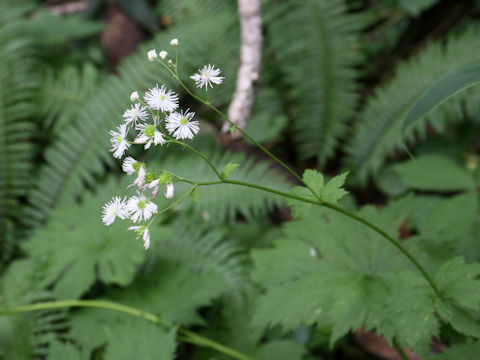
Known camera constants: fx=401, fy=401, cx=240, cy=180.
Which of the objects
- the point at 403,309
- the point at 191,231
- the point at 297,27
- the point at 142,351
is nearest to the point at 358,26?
the point at 297,27

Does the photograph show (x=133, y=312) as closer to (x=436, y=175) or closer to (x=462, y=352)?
(x=462, y=352)

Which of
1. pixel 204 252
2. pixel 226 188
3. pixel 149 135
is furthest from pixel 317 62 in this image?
pixel 149 135

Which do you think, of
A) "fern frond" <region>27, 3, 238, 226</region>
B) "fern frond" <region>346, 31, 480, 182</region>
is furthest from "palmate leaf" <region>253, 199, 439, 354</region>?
"fern frond" <region>27, 3, 238, 226</region>

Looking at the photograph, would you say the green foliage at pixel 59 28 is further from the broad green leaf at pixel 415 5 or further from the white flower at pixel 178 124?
the white flower at pixel 178 124

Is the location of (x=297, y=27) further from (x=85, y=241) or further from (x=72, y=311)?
(x=72, y=311)

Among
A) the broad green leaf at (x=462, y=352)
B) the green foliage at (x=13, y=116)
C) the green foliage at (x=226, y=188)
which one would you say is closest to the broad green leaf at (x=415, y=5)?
the green foliage at (x=226, y=188)

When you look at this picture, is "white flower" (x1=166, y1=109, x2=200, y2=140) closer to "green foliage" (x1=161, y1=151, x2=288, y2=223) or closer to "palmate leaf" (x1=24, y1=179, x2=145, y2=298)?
"palmate leaf" (x1=24, y1=179, x2=145, y2=298)
